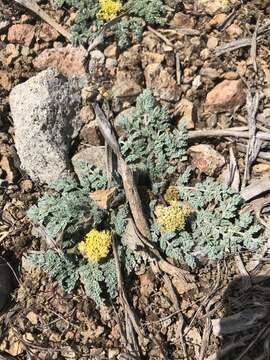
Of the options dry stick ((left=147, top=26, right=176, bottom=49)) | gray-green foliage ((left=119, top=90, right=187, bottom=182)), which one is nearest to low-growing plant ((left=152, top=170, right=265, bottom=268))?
gray-green foliage ((left=119, top=90, right=187, bottom=182))

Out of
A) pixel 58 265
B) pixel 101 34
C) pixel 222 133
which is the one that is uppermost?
pixel 101 34

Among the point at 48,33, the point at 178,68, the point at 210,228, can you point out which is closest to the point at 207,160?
the point at 210,228

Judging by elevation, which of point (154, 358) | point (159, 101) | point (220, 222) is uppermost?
point (159, 101)

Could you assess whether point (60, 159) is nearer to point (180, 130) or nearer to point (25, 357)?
point (180, 130)

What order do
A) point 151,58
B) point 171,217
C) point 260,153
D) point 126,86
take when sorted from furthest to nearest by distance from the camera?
point 151,58, point 126,86, point 260,153, point 171,217

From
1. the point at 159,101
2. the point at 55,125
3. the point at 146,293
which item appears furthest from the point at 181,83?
the point at 146,293

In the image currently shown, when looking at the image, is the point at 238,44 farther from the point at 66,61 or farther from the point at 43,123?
the point at 43,123

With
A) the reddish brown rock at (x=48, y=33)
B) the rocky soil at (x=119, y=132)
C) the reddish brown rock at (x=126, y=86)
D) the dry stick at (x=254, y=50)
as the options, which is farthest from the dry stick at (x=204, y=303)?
the reddish brown rock at (x=48, y=33)
